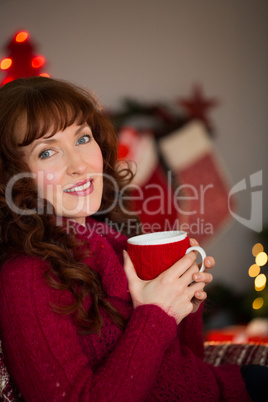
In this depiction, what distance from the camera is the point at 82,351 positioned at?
86 centimetres

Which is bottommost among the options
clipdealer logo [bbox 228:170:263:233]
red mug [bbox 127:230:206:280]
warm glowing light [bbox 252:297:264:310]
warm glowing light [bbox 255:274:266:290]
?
warm glowing light [bbox 252:297:264:310]

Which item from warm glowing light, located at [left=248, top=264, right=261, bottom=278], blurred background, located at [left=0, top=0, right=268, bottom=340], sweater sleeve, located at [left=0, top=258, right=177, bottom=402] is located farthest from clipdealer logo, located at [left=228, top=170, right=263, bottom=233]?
sweater sleeve, located at [left=0, top=258, right=177, bottom=402]

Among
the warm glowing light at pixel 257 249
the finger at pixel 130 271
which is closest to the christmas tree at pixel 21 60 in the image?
the finger at pixel 130 271

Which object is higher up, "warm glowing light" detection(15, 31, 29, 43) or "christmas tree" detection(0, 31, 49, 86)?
"warm glowing light" detection(15, 31, 29, 43)

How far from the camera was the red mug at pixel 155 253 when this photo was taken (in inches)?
35.4

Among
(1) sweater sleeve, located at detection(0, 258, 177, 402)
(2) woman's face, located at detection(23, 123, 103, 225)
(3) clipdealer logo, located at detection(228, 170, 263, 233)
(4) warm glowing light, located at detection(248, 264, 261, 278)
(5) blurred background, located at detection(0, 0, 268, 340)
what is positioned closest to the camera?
(1) sweater sleeve, located at detection(0, 258, 177, 402)

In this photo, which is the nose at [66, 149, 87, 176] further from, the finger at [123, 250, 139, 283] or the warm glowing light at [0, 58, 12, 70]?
the warm glowing light at [0, 58, 12, 70]

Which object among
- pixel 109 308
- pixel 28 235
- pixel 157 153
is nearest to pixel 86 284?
pixel 109 308

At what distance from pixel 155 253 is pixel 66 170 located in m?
0.32

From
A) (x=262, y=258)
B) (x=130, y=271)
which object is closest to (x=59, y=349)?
(x=130, y=271)

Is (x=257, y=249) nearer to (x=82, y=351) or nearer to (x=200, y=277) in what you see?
(x=200, y=277)

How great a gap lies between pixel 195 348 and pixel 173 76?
5.94 feet

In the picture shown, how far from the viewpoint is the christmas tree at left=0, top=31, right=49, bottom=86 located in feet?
6.07

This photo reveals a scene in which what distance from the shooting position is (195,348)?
3.87 ft
